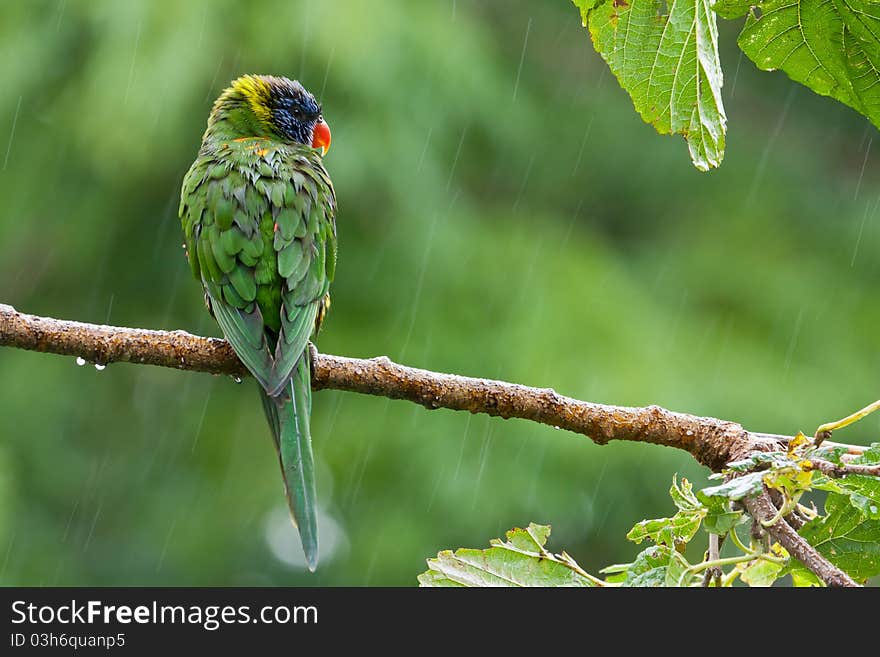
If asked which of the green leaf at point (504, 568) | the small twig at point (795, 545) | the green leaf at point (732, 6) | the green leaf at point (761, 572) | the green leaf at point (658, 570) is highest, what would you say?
Answer: the green leaf at point (732, 6)

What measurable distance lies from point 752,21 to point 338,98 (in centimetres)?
411

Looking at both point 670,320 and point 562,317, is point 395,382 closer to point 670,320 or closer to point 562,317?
point 562,317

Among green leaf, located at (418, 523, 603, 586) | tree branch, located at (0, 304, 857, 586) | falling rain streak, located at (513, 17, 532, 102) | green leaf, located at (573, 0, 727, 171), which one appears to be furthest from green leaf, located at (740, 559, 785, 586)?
falling rain streak, located at (513, 17, 532, 102)

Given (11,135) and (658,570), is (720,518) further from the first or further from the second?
(11,135)

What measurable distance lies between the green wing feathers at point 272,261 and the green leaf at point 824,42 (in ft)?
4.27

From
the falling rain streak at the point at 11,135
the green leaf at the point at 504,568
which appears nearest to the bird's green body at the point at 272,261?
the green leaf at the point at 504,568

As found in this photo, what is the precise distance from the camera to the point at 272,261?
110 inches

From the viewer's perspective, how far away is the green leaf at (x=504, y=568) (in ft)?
4.95

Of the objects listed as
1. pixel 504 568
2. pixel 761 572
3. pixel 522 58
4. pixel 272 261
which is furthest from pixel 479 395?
pixel 522 58

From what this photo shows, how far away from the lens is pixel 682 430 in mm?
1924

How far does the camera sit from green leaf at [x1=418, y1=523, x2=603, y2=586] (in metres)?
1.51

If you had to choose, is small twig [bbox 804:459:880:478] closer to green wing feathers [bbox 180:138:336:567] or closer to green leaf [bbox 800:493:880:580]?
green leaf [bbox 800:493:880:580]

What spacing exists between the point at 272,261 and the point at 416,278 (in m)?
3.14

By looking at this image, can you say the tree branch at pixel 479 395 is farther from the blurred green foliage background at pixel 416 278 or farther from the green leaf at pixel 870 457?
the blurred green foliage background at pixel 416 278
